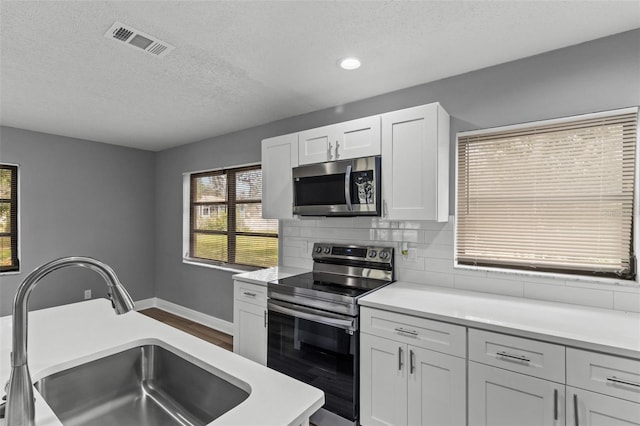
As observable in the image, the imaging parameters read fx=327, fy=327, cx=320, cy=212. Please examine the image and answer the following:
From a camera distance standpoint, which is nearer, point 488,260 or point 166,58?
point 166,58

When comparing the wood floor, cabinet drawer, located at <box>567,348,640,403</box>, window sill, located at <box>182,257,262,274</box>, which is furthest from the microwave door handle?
the wood floor

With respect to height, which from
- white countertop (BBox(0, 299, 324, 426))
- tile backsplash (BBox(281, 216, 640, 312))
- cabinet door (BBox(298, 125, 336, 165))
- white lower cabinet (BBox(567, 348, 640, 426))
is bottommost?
white lower cabinet (BBox(567, 348, 640, 426))

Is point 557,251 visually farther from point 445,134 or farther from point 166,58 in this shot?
point 166,58

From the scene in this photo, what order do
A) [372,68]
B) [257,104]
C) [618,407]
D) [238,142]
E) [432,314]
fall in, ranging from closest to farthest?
[618,407], [432,314], [372,68], [257,104], [238,142]

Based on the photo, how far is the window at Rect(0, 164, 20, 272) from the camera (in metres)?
3.80

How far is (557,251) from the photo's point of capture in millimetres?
2125

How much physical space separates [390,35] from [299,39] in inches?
21.2

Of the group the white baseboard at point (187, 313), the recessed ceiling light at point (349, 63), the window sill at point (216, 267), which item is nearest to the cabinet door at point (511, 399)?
the recessed ceiling light at point (349, 63)

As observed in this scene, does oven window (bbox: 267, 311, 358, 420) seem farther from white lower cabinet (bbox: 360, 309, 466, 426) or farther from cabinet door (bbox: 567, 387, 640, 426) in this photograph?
cabinet door (bbox: 567, 387, 640, 426)

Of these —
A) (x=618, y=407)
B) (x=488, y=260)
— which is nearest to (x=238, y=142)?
(x=488, y=260)

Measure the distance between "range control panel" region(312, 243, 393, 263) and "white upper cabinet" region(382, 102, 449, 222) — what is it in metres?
0.42

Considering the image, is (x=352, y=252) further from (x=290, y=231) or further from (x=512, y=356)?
(x=512, y=356)

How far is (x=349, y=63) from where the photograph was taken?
2.26m

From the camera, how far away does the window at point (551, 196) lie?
1.94 meters
